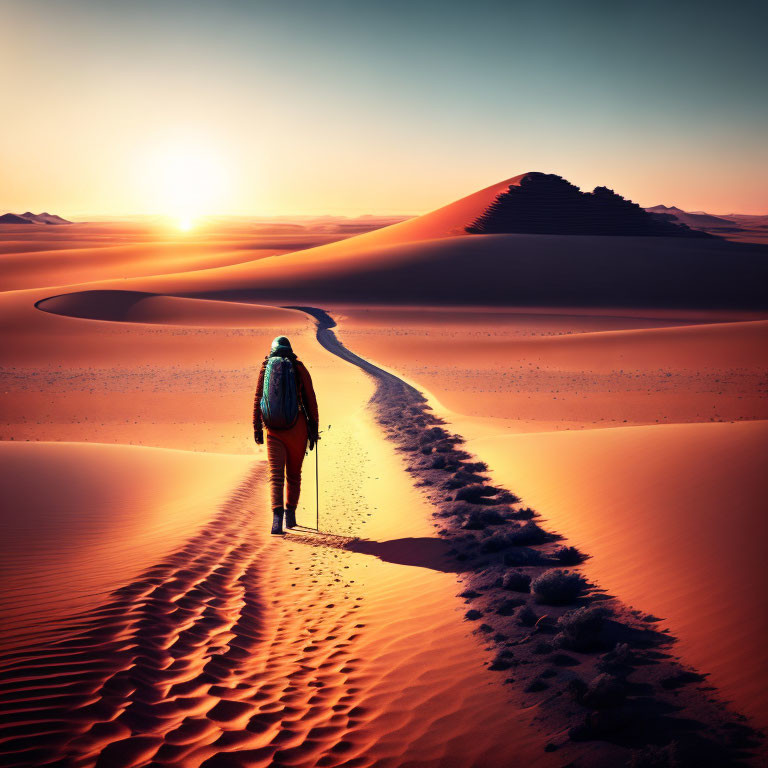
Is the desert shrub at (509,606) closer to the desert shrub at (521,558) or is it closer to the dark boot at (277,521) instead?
the desert shrub at (521,558)

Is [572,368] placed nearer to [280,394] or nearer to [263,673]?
[280,394]

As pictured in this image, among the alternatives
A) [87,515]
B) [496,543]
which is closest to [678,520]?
[496,543]

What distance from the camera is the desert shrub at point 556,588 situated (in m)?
5.87

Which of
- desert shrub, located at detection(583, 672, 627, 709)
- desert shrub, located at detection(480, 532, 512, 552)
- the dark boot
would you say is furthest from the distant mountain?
desert shrub, located at detection(583, 672, 627, 709)

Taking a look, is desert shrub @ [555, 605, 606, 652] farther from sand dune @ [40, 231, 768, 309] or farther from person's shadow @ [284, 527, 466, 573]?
sand dune @ [40, 231, 768, 309]

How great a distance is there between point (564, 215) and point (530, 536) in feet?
302

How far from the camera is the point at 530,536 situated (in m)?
7.69

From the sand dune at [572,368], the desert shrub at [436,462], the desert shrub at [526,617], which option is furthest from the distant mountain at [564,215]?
the desert shrub at [526,617]

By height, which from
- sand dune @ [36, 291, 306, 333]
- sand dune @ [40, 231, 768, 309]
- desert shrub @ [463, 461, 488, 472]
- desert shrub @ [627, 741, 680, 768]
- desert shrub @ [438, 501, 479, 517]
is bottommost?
desert shrub @ [438, 501, 479, 517]

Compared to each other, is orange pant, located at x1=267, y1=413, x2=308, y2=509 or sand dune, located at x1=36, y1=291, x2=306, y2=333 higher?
sand dune, located at x1=36, y1=291, x2=306, y2=333

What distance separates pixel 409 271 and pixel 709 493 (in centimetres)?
5670

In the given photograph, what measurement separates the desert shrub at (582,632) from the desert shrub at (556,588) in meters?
0.82

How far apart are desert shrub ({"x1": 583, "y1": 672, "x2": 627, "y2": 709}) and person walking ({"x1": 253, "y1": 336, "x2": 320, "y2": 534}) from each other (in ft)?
16.2

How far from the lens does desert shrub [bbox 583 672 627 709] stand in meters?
4.04
